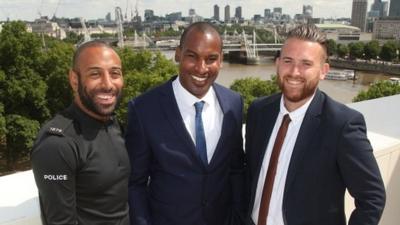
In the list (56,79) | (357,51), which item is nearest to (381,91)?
(56,79)

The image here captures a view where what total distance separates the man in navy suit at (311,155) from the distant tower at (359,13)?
176251 millimetres

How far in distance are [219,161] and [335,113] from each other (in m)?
0.66

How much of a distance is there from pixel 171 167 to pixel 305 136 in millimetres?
720

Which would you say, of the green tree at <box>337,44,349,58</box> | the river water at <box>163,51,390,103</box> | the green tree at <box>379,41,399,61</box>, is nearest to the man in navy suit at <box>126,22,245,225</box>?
the river water at <box>163,51,390,103</box>

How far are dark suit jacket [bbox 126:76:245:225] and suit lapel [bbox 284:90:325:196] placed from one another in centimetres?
39

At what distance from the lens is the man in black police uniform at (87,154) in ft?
5.41

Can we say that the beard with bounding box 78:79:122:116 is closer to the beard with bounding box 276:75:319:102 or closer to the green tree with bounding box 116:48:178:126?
the beard with bounding box 276:75:319:102

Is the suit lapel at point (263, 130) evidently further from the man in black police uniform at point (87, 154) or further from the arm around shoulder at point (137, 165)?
the man in black police uniform at point (87, 154)

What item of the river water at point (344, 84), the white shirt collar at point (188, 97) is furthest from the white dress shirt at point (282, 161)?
the river water at point (344, 84)

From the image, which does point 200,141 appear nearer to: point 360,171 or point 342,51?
point 360,171

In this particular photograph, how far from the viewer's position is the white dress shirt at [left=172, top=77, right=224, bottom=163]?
2211mm

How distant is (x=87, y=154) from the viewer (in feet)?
5.86

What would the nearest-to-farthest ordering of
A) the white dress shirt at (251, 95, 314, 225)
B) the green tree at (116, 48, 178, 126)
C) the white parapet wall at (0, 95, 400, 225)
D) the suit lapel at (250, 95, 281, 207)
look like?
the white parapet wall at (0, 95, 400, 225) → the white dress shirt at (251, 95, 314, 225) → the suit lapel at (250, 95, 281, 207) → the green tree at (116, 48, 178, 126)

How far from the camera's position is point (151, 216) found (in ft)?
7.42
